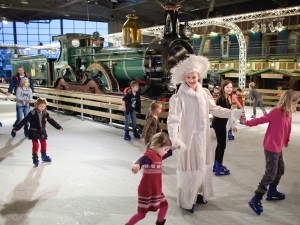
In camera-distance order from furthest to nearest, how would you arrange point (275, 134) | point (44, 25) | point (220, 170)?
point (44, 25)
point (220, 170)
point (275, 134)

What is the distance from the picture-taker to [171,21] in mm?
7766

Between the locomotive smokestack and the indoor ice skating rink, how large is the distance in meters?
3.04

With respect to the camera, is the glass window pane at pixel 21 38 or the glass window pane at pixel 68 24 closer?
the glass window pane at pixel 68 24

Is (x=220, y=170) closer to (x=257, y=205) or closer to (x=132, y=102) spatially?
(x=257, y=205)

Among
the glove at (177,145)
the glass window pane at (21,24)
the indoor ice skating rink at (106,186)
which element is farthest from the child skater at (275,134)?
the glass window pane at (21,24)

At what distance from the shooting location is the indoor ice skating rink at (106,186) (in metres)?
3.34

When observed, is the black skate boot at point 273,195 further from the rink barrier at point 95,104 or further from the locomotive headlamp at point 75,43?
the locomotive headlamp at point 75,43

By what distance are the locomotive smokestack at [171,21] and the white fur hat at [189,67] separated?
4452 millimetres

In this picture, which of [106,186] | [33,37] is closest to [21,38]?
[33,37]

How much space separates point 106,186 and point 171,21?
509 cm

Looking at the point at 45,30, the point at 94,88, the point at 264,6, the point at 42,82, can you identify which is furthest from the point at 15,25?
the point at 94,88

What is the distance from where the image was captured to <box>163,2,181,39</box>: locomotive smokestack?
771 cm

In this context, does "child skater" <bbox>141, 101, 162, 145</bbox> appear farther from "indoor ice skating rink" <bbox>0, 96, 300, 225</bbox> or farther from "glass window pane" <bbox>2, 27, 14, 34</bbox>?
"glass window pane" <bbox>2, 27, 14, 34</bbox>

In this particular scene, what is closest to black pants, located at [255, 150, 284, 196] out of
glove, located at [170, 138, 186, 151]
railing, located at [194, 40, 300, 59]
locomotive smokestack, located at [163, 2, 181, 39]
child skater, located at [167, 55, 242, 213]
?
child skater, located at [167, 55, 242, 213]
